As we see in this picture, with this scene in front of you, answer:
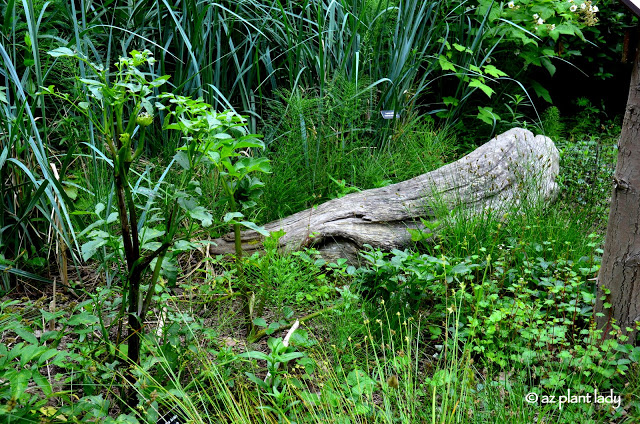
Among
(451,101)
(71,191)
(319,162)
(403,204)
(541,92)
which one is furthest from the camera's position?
(541,92)

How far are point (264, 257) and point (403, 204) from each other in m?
1.04

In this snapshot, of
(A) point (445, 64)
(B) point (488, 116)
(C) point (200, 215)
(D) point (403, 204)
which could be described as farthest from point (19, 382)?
(B) point (488, 116)

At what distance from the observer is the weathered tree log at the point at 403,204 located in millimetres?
3070

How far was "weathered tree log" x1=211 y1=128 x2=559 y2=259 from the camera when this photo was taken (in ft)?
10.1

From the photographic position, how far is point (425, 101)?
18.2ft

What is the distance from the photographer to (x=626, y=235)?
2271mm

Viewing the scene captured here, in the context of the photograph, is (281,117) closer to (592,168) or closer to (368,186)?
(368,186)

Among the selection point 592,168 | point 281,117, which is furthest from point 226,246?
point 592,168

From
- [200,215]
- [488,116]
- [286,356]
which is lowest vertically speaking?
[286,356]

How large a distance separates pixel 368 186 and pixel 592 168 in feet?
6.37

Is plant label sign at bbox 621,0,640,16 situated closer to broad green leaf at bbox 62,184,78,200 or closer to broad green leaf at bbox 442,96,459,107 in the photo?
broad green leaf at bbox 62,184,78,200

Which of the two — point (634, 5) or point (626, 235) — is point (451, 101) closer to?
point (626, 235)

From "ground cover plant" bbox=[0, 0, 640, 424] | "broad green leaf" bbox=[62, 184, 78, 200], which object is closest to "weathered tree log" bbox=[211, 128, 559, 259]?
"ground cover plant" bbox=[0, 0, 640, 424]

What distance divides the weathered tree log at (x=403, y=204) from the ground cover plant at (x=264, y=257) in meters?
0.11
